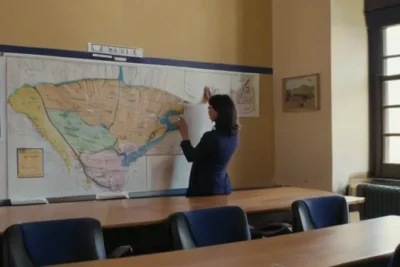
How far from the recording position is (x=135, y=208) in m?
3.24

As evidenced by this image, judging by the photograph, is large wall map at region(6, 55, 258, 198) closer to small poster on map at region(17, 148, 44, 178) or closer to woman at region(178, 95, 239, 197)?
small poster on map at region(17, 148, 44, 178)

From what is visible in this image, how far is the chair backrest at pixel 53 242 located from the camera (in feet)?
7.14

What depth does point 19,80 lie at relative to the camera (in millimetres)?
3707

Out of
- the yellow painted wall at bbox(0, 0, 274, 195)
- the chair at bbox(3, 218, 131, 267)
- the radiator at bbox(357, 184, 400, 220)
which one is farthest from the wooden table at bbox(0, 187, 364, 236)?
the yellow painted wall at bbox(0, 0, 274, 195)

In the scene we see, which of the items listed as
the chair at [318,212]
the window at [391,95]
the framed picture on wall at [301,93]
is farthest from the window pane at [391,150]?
the chair at [318,212]

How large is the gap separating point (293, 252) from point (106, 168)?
2238mm

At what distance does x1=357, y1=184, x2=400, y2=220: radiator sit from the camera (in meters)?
4.25

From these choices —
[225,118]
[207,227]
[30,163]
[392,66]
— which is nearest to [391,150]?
[392,66]

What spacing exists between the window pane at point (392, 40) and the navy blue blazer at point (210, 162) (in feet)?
6.24

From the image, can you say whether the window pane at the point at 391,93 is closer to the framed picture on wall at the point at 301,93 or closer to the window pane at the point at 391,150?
the window pane at the point at 391,150

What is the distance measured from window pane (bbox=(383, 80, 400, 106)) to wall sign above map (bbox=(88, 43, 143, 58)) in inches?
91.8

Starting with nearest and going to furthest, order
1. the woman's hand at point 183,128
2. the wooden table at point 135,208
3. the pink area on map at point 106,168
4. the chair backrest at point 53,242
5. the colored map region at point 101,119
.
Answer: the chair backrest at point 53,242 < the wooden table at point 135,208 < the colored map region at point 101,119 < the pink area on map at point 106,168 < the woman's hand at point 183,128

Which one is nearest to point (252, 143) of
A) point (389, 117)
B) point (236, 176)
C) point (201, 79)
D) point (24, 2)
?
point (236, 176)

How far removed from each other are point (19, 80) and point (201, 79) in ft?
5.32
